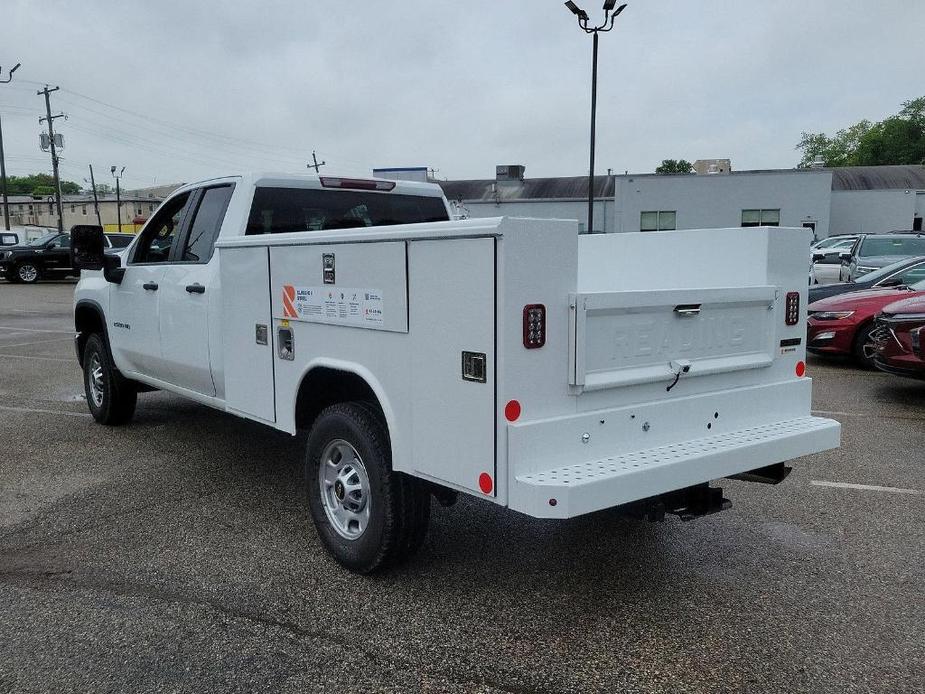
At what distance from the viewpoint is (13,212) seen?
407 ft

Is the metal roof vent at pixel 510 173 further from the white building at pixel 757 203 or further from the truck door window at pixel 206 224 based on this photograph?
the truck door window at pixel 206 224

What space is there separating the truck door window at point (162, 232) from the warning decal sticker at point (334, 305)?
78.9 inches

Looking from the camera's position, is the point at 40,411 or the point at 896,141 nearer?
the point at 40,411

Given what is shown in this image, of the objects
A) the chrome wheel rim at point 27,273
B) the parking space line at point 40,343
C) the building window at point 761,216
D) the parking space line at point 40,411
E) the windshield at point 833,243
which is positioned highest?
the building window at point 761,216

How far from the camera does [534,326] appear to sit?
10.5ft

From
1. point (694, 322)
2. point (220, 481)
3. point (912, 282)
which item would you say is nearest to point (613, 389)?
point (694, 322)

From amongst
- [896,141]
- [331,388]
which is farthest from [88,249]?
[896,141]

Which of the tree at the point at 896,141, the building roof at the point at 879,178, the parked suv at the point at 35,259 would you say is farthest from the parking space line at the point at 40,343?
the tree at the point at 896,141

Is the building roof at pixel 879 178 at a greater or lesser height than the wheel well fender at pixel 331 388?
greater

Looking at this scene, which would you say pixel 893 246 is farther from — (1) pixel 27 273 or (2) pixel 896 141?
(2) pixel 896 141

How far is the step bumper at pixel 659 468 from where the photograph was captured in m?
3.08

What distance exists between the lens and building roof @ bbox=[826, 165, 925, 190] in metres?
51.8

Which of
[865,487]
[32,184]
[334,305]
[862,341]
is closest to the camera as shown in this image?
[334,305]

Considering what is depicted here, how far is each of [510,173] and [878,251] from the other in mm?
43261
